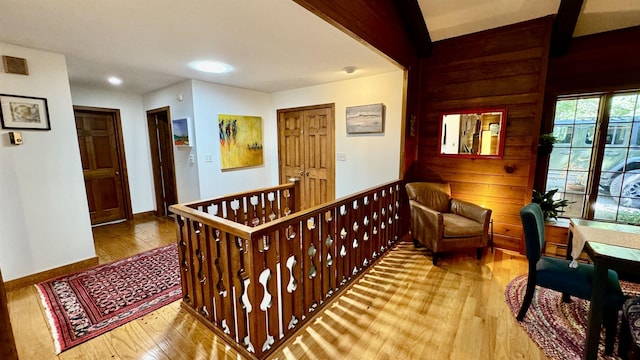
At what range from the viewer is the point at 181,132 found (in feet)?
13.3

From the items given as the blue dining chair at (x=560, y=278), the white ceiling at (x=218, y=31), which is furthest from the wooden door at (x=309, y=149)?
the blue dining chair at (x=560, y=278)

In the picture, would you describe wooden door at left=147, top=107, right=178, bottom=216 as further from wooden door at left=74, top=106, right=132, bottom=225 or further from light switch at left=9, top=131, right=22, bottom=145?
light switch at left=9, top=131, right=22, bottom=145

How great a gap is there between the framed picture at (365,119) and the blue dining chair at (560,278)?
84.3 inches

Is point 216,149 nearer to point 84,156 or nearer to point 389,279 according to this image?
point 84,156

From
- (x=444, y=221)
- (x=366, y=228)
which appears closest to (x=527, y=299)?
(x=444, y=221)

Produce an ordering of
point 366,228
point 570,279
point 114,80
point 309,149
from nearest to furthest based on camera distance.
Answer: point 570,279 → point 366,228 → point 114,80 → point 309,149

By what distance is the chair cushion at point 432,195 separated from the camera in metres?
3.29

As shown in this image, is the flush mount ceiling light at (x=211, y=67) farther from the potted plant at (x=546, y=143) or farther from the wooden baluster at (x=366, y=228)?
the potted plant at (x=546, y=143)

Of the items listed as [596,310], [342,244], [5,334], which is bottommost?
[596,310]

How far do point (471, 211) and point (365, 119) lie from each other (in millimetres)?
1815

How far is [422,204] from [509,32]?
2084 mm

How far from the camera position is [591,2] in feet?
8.04

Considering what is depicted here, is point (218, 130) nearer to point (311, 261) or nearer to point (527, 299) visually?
point (311, 261)

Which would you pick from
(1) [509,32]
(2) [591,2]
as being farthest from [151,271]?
(2) [591,2]
